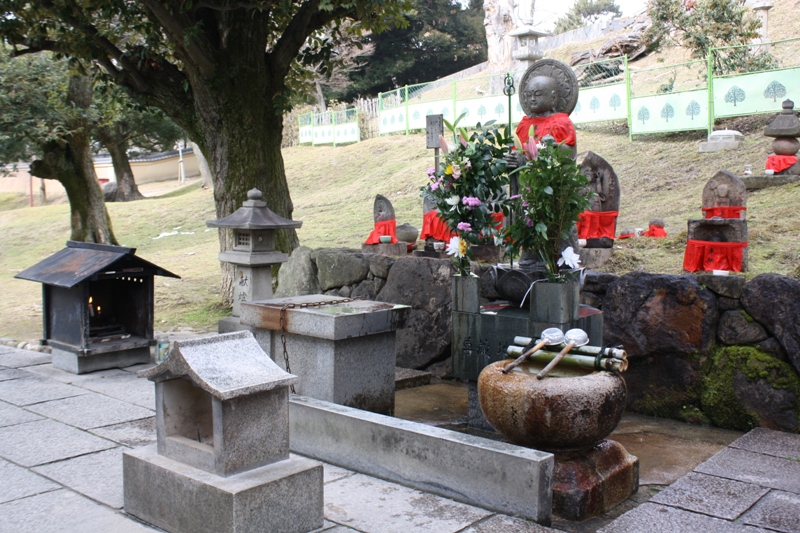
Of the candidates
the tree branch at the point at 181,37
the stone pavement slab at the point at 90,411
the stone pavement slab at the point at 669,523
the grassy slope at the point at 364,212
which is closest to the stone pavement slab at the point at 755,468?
the stone pavement slab at the point at 669,523

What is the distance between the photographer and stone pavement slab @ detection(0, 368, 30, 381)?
7070 millimetres

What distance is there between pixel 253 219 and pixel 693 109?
12425mm

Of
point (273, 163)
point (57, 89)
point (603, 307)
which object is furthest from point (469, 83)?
point (603, 307)

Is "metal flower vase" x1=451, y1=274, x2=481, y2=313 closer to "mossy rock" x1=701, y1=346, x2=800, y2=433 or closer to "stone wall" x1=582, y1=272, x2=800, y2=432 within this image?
"stone wall" x1=582, y1=272, x2=800, y2=432

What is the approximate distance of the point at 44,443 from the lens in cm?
505

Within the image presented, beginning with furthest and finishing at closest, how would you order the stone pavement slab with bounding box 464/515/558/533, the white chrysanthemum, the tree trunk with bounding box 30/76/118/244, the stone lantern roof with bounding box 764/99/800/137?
the tree trunk with bounding box 30/76/118/244, the stone lantern roof with bounding box 764/99/800/137, the white chrysanthemum, the stone pavement slab with bounding box 464/515/558/533

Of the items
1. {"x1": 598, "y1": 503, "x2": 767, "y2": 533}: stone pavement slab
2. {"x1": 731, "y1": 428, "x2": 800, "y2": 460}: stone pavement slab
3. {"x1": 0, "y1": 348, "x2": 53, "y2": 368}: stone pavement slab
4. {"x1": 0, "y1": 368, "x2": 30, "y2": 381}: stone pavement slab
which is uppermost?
{"x1": 598, "y1": 503, "x2": 767, "y2": 533}: stone pavement slab

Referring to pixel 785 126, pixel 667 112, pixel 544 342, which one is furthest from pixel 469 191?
pixel 667 112

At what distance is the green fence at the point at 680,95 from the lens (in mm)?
15188

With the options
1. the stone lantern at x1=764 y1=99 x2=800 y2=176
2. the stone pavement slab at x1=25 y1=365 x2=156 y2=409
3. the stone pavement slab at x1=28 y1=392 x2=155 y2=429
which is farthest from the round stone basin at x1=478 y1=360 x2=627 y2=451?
the stone lantern at x1=764 y1=99 x2=800 y2=176

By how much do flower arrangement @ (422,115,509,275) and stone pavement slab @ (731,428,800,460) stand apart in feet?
7.09

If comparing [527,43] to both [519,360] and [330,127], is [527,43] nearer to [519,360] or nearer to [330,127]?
[330,127]

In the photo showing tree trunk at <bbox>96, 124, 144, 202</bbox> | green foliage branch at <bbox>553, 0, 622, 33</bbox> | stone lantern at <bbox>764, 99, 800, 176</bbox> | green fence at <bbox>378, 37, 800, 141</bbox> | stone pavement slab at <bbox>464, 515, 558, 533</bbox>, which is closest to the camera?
stone pavement slab at <bbox>464, 515, 558, 533</bbox>

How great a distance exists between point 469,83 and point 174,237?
17.9 meters
